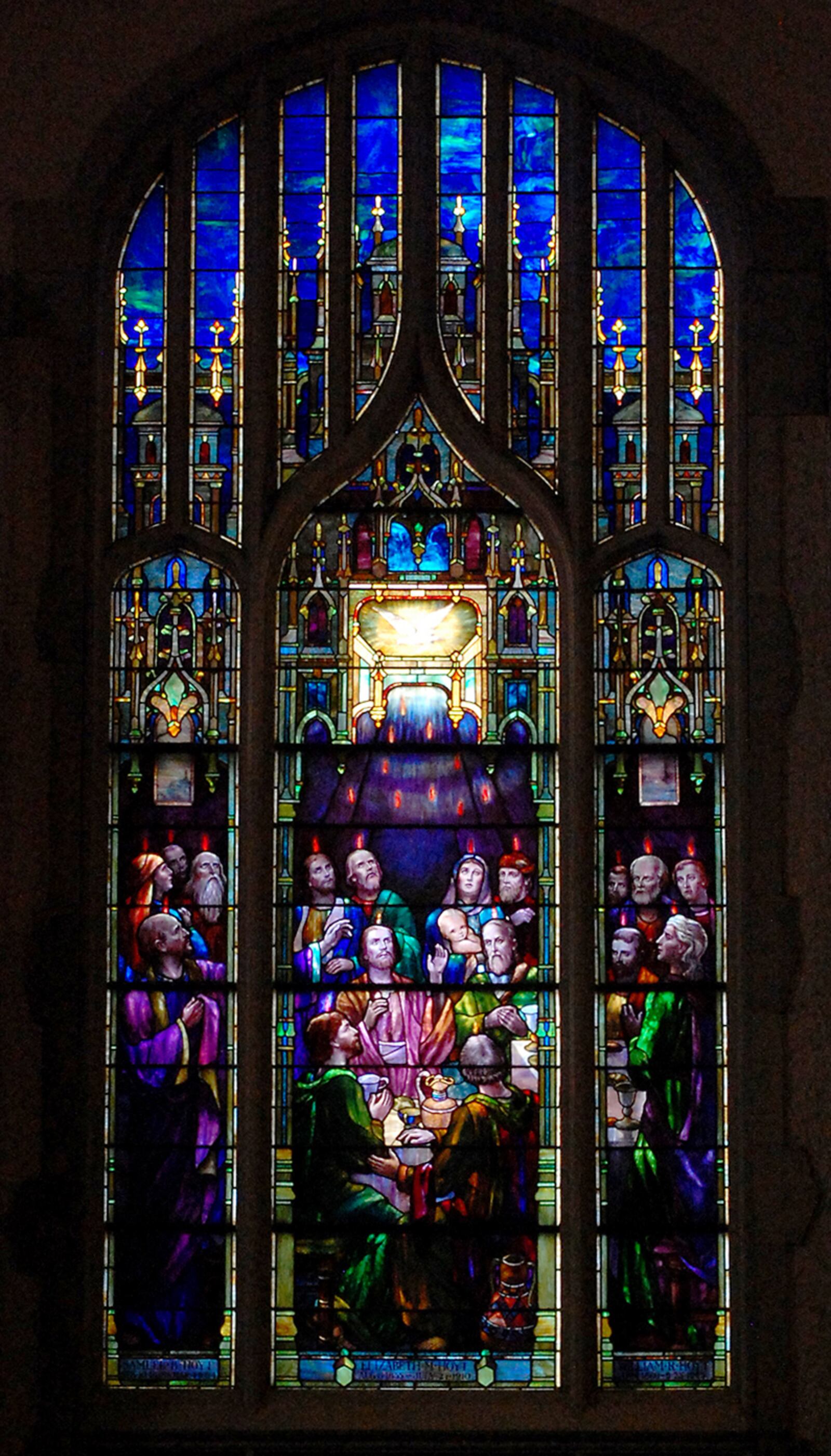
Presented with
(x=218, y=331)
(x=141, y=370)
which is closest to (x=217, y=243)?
(x=218, y=331)

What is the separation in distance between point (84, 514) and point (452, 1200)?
2516 mm

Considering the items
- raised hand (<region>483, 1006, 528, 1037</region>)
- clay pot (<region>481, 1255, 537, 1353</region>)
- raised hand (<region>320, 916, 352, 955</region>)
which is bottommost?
clay pot (<region>481, 1255, 537, 1353</region>)

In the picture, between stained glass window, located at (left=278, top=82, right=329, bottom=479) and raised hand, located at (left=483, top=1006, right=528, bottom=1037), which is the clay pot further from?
stained glass window, located at (left=278, top=82, right=329, bottom=479)

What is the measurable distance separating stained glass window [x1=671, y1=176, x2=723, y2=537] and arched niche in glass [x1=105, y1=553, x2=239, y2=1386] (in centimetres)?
155

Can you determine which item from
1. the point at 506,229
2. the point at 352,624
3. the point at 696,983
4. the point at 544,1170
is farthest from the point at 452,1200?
the point at 506,229

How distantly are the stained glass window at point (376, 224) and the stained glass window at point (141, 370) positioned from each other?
2.15 feet

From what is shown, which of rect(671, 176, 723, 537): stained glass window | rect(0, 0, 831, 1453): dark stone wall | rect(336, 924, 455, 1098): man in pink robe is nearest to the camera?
rect(0, 0, 831, 1453): dark stone wall

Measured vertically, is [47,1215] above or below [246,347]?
below

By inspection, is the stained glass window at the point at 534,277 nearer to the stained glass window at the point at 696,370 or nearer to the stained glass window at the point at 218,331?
the stained glass window at the point at 696,370

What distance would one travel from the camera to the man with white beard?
6.59 m

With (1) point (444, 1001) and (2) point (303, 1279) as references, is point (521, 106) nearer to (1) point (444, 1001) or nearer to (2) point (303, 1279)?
(1) point (444, 1001)

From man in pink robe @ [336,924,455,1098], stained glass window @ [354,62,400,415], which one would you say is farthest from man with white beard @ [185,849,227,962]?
stained glass window @ [354,62,400,415]

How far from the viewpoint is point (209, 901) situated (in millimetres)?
6594

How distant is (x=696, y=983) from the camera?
6.57m
